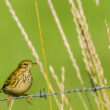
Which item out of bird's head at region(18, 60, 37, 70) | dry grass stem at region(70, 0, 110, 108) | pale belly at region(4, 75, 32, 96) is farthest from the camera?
bird's head at region(18, 60, 37, 70)

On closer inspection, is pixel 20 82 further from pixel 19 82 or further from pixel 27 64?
pixel 27 64

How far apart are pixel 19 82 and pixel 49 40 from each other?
786 centimetres

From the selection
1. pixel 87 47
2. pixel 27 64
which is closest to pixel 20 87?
pixel 27 64

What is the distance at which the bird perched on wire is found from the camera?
6.48 meters

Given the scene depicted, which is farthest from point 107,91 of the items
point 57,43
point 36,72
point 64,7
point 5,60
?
point 64,7

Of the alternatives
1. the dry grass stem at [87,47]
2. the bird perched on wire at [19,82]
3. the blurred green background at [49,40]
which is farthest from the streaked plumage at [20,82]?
the blurred green background at [49,40]

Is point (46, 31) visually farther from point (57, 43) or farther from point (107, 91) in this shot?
point (107, 91)

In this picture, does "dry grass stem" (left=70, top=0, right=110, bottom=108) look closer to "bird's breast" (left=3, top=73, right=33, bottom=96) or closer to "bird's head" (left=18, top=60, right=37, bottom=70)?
"bird's breast" (left=3, top=73, right=33, bottom=96)

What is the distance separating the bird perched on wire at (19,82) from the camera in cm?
648

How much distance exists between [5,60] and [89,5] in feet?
15.8

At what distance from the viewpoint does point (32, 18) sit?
1589 cm

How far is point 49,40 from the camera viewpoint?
14445 mm

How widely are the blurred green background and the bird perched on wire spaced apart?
123 inches

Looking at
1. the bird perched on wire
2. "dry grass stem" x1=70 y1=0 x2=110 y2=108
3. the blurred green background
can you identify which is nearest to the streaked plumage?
the bird perched on wire
